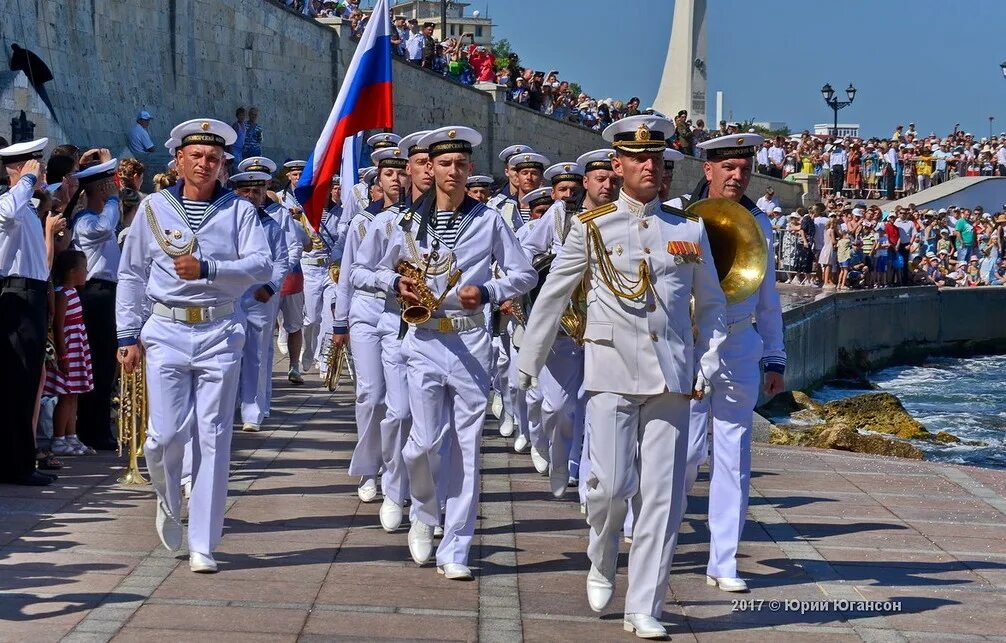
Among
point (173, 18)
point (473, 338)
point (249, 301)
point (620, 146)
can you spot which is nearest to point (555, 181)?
point (249, 301)

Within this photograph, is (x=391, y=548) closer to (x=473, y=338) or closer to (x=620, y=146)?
(x=473, y=338)

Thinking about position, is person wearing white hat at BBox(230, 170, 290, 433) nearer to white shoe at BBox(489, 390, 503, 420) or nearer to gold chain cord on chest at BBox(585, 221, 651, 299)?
white shoe at BBox(489, 390, 503, 420)

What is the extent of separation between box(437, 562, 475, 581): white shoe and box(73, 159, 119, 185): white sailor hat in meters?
4.74

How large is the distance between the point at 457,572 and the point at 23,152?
13.3ft

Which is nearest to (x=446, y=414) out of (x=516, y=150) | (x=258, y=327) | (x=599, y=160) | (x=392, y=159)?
(x=599, y=160)

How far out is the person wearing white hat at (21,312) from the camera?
9.77m

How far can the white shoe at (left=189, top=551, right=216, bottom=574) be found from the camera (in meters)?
7.60

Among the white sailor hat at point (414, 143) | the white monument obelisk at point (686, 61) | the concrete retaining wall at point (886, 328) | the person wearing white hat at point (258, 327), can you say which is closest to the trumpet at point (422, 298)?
the white sailor hat at point (414, 143)

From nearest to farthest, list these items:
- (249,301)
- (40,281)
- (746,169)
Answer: (746,169)
(40,281)
(249,301)

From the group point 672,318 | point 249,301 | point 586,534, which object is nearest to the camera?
point 672,318

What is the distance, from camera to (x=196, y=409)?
7859 mm

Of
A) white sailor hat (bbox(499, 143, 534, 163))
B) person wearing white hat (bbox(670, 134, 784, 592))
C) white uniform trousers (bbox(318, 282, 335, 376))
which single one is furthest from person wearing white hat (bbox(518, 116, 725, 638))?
white uniform trousers (bbox(318, 282, 335, 376))

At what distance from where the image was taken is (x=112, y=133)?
92.3ft

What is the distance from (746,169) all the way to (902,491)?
3587 millimetres
